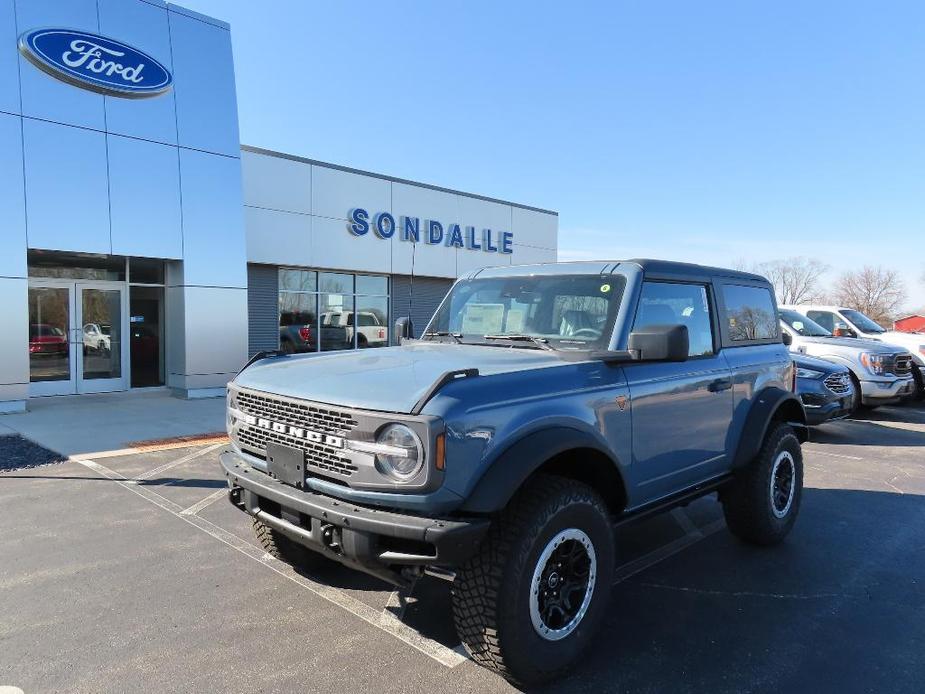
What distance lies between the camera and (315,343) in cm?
1695

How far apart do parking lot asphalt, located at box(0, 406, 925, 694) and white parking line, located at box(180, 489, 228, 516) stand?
3 centimetres

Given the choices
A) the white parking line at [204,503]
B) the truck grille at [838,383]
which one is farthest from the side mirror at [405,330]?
the truck grille at [838,383]

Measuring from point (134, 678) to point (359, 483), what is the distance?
1433 mm

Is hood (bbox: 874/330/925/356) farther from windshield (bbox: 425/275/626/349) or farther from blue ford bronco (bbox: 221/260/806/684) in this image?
windshield (bbox: 425/275/626/349)

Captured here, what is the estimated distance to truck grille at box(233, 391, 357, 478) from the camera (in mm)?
2902

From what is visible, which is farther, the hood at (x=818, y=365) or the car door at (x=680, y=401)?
the hood at (x=818, y=365)

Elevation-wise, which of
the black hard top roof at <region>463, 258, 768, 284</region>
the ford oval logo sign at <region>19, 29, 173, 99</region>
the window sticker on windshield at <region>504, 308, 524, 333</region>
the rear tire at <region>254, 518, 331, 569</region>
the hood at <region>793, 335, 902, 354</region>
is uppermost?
the ford oval logo sign at <region>19, 29, 173, 99</region>

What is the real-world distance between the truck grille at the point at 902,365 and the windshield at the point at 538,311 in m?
9.80

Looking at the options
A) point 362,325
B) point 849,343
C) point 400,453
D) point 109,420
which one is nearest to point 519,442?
point 400,453

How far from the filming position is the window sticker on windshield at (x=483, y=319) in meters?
4.28

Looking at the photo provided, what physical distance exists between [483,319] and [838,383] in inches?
286

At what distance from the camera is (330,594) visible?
12.8 feet

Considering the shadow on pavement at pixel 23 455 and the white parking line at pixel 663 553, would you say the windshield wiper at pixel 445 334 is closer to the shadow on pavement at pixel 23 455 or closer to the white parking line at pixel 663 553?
the white parking line at pixel 663 553

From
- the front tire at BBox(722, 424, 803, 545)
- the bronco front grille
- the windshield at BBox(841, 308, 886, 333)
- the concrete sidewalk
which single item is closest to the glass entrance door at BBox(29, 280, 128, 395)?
the concrete sidewalk
